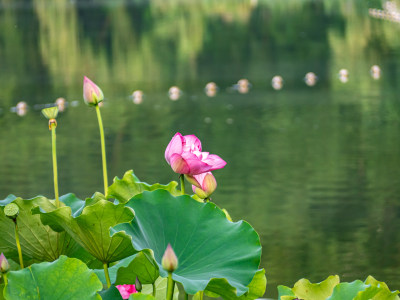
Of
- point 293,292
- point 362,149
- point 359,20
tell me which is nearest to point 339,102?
point 362,149

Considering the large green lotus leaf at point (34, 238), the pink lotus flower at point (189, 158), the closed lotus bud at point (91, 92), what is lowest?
the large green lotus leaf at point (34, 238)

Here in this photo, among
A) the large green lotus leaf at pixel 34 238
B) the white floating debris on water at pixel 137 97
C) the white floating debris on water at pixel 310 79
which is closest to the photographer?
the large green lotus leaf at pixel 34 238

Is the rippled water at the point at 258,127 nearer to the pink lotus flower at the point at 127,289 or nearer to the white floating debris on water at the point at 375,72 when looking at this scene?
the white floating debris on water at the point at 375,72

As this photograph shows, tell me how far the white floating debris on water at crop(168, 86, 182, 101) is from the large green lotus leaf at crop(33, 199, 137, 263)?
6.07 m

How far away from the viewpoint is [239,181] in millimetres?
4113

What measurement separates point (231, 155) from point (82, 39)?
9279 millimetres

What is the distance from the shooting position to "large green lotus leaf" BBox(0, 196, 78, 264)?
3.58 feet

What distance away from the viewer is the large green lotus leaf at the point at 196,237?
38.8 inches

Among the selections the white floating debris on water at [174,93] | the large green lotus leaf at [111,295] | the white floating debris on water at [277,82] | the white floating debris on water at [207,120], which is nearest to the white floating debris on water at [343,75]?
the white floating debris on water at [277,82]

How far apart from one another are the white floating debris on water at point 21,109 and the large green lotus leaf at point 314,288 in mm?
5647

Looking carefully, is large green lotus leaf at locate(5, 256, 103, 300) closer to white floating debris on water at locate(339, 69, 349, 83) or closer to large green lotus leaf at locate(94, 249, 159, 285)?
large green lotus leaf at locate(94, 249, 159, 285)

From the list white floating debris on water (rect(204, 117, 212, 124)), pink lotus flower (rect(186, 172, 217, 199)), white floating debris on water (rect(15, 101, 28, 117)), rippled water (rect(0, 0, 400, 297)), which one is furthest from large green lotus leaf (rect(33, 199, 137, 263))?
white floating debris on water (rect(15, 101, 28, 117))

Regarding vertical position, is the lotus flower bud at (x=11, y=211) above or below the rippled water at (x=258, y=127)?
above

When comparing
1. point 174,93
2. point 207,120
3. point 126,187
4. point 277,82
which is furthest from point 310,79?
point 126,187
